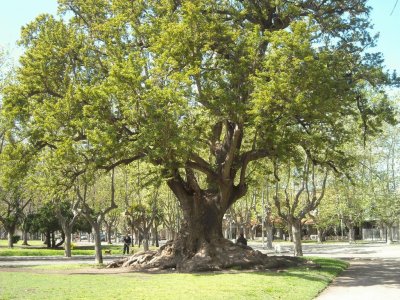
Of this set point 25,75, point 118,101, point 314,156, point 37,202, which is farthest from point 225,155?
point 37,202

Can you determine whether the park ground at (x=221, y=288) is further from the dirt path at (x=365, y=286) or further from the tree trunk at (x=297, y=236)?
the tree trunk at (x=297, y=236)

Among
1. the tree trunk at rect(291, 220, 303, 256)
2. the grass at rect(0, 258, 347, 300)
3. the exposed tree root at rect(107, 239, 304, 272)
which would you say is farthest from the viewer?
the tree trunk at rect(291, 220, 303, 256)

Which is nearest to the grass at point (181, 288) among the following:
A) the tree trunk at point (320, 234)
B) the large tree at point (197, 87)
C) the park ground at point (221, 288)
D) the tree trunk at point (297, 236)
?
the park ground at point (221, 288)

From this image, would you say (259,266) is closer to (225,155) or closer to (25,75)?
(225,155)

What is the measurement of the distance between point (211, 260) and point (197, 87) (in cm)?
735

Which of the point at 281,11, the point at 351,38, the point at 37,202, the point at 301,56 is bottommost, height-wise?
the point at 37,202

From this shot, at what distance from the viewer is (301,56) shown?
632 inches

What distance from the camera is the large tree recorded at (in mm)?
16688

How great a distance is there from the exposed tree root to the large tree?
3.2 inches

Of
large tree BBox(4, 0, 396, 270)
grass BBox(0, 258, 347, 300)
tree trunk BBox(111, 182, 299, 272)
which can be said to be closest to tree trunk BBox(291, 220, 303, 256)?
tree trunk BBox(111, 182, 299, 272)

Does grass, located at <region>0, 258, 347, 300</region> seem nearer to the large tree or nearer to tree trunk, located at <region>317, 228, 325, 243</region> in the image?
the large tree

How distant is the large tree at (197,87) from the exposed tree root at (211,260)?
0.27 ft

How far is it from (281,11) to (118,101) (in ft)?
26.3

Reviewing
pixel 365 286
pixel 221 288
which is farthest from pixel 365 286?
pixel 221 288
